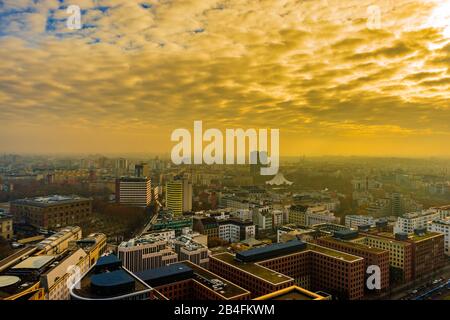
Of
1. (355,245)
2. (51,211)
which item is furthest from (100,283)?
(51,211)

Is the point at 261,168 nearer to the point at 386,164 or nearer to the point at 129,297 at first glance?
the point at 386,164

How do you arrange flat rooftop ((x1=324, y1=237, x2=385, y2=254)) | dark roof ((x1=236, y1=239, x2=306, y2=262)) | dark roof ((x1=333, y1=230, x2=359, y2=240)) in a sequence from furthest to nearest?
1. dark roof ((x1=333, y1=230, x2=359, y2=240))
2. flat rooftop ((x1=324, y1=237, x2=385, y2=254))
3. dark roof ((x1=236, y1=239, x2=306, y2=262))

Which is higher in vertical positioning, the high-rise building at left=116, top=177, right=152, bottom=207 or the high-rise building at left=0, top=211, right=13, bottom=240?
the high-rise building at left=116, top=177, right=152, bottom=207

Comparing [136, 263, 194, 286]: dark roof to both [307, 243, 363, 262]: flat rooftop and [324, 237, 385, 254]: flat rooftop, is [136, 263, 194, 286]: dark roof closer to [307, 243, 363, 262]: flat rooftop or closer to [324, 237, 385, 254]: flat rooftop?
[307, 243, 363, 262]: flat rooftop

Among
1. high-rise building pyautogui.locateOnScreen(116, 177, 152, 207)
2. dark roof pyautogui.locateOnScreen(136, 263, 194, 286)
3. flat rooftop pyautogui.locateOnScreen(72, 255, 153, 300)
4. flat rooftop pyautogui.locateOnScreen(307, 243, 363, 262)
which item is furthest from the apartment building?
flat rooftop pyautogui.locateOnScreen(307, 243, 363, 262)


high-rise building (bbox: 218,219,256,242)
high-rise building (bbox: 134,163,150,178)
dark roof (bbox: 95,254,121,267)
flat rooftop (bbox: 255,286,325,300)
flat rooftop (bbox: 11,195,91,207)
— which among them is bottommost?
high-rise building (bbox: 218,219,256,242)

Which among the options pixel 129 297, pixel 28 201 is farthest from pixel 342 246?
pixel 28 201

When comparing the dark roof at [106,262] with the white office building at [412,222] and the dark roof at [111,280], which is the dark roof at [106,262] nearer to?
the dark roof at [111,280]
